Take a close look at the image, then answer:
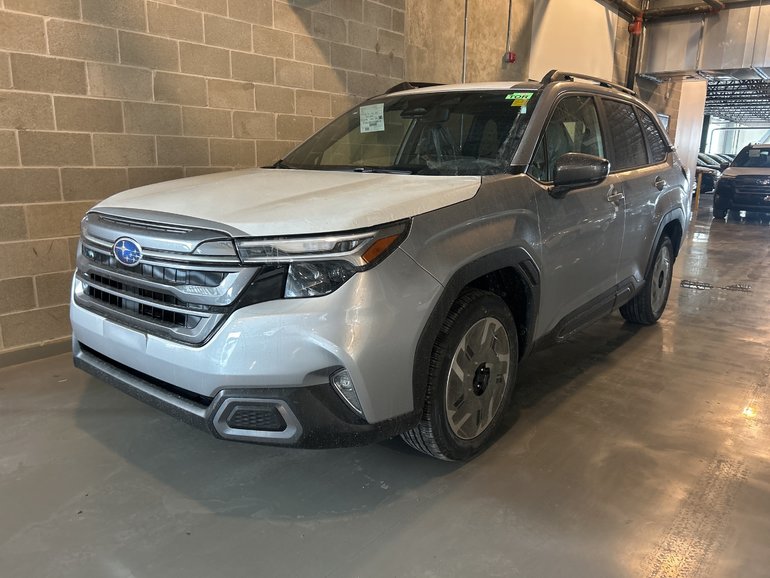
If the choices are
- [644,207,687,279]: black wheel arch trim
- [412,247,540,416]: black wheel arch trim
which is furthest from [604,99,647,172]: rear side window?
[412,247,540,416]: black wheel arch trim

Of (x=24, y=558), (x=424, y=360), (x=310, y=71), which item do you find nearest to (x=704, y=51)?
(x=310, y=71)

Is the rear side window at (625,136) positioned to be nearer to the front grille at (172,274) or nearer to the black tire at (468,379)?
the black tire at (468,379)

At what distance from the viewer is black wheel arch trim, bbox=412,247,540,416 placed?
2148 millimetres

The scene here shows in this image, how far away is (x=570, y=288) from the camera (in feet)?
10.1

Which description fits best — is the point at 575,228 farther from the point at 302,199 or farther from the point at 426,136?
the point at 302,199

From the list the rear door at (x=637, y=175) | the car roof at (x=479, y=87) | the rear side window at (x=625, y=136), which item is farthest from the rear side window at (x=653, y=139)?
the car roof at (x=479, y=87)

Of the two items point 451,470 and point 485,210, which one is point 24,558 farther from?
point 485,210

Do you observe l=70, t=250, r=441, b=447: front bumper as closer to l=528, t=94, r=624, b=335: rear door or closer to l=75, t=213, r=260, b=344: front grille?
l=75, t=213, r=260, b=344: front grille

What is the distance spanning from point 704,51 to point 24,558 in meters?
13.2

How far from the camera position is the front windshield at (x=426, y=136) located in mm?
2840

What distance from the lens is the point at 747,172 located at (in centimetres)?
1172

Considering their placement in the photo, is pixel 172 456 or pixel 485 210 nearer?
pixel 485 210

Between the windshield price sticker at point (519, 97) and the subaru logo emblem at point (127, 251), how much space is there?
1.95 m

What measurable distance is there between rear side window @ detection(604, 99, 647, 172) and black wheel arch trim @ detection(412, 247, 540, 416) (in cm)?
132
